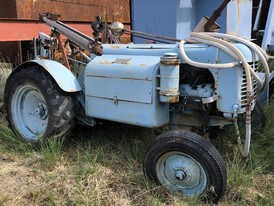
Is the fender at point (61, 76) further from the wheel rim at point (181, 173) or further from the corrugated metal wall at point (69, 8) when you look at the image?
the corrugated metal wall at point (69, 8)

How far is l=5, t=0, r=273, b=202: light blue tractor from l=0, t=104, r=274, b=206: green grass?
173 millimetres

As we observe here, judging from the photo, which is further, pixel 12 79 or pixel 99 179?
pixel 12 79

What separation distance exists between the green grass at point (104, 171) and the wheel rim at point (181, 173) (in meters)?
0.09

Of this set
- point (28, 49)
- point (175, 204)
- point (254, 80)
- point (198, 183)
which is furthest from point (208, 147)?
point (28, 49)

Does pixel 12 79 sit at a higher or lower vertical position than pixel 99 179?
higher

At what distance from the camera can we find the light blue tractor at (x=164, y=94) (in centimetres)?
273

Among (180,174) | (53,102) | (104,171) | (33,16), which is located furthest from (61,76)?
(33,16)

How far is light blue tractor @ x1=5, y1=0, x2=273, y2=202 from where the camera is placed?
2734 mm

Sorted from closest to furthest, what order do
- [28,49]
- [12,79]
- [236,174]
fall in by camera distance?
[236,174] → [12,79] → [28,49]

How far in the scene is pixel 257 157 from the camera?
3234 mm

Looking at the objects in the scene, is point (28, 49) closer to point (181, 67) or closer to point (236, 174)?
point (181, 67)

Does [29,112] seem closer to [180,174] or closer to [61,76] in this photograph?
[61,76]

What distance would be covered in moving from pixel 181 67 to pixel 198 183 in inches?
38.5

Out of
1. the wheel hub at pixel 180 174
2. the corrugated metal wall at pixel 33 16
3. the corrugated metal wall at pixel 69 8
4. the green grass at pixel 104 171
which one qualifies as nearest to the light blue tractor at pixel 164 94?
the wheel hub at pixel 180 174
